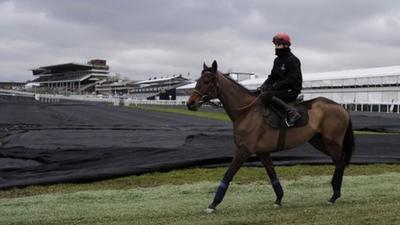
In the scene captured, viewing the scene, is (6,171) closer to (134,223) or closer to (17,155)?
(17,155)

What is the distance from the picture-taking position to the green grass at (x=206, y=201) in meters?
7.16

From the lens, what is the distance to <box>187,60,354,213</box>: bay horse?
7.79 metres

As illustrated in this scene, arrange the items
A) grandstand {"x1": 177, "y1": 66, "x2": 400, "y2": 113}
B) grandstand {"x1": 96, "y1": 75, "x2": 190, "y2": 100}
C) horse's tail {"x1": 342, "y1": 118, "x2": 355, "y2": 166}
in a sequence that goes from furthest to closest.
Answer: grandstand {"x1": 96, "y1": 75, "x2": 190, "y2": 100}
grandstand {"x1": 177, "y1": 66, "x2": 400, "y2": 113}
horse's tail {"x1": 342, "y1": 118, "x2": 355, "y2": 166}

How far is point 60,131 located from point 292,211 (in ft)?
53.5

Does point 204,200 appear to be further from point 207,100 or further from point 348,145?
point 348,145

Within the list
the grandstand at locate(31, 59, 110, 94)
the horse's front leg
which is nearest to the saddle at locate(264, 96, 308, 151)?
the horse's front leg

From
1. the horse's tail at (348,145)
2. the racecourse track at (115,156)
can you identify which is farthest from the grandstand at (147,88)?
the horse's tail at (348,145)

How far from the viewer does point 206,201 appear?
29.0ft

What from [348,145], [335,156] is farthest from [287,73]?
[348,145]

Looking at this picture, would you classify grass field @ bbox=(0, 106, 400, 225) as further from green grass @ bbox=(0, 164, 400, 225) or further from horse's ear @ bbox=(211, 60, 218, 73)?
horse's ear @ bbox=(211, 60, 218, 73)

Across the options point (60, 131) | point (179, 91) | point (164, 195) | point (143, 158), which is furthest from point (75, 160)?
point (179, 91)

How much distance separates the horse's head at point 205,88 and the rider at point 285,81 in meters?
0.78

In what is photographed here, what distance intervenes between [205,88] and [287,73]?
1.26 meters

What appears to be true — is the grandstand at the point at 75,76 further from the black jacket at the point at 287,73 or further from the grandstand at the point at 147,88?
the black jacket at the point at 287,73
